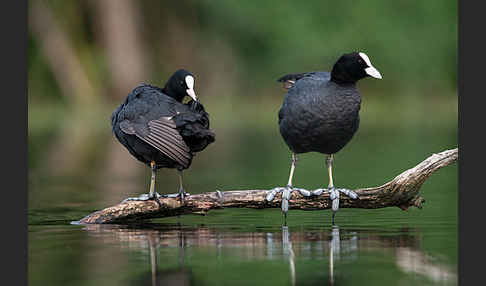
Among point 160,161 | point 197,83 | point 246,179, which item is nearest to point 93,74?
point 197,83

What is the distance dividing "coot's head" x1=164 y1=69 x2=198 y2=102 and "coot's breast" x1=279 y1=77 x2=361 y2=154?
100cm

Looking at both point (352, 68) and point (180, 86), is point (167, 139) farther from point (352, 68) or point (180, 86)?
point (352, 68)

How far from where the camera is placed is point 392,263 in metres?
6.28

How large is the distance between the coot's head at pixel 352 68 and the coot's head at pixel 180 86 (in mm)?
1409

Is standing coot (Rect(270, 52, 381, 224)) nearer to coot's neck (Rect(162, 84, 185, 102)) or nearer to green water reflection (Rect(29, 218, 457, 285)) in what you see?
green water reflection (Rect(29, 218, 457, 285))

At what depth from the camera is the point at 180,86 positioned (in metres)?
8.96

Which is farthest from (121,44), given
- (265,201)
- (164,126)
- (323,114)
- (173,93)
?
(323,114)

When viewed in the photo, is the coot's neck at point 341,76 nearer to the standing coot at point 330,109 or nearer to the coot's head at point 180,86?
the standing coot at point 330,109

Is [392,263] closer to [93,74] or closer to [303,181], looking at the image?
[303,181]

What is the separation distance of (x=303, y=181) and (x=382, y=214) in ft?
10.1

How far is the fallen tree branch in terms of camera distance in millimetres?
8672

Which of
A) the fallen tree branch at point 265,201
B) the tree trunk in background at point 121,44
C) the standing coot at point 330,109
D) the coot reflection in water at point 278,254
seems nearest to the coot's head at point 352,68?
the standing coot at point 330,109

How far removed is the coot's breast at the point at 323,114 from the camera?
8547 mm

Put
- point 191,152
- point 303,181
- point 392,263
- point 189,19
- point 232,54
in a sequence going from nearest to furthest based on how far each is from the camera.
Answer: point 392,263
point 191,152
point 303,181
point 232,54
point 189,19
